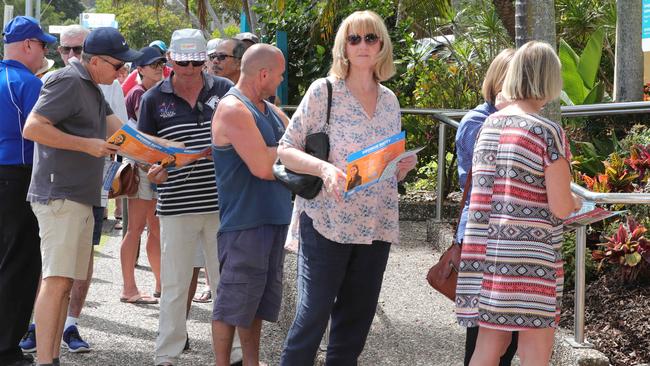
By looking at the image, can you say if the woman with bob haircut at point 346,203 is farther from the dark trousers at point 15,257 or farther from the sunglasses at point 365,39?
the dark trousers at point 15,257

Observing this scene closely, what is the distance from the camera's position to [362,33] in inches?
186

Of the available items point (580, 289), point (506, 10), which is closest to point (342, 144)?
point (580, 289)

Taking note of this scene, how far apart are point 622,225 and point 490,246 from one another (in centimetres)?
244

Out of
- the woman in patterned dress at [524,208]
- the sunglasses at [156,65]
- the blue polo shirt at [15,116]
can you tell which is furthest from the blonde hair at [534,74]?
the sunglasses at [156,65]

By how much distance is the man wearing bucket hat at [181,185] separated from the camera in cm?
617

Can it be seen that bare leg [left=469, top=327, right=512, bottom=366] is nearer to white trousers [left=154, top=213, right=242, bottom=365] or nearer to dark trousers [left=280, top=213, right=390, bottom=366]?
dark trousers [left=280, top=213, right=390, bottom=366]

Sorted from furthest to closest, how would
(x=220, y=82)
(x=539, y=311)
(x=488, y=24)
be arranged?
(x=488, y=24), (x=220, y=82), (x=539, y=311)

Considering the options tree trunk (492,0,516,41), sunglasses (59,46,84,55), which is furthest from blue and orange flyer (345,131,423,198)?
tree trunk (492,0,516,41)

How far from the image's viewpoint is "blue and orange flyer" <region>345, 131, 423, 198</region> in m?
4.20

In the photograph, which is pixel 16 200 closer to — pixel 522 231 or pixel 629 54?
pixel 522 231

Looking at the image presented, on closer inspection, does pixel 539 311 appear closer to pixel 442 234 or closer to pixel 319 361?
pixel 319 361

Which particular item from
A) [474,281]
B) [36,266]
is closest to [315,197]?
[474,281]

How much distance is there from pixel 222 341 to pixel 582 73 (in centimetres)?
682

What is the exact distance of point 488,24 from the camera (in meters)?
17.2
